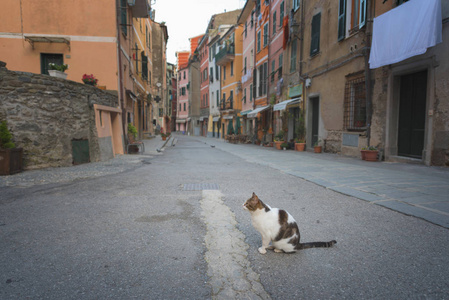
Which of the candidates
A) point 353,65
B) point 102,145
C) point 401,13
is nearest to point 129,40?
point 102,145

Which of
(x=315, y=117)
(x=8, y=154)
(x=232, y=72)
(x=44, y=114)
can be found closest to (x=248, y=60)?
(x=232, y=72)

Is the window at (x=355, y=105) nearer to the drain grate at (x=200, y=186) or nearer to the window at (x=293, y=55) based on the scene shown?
the window at (x=293, y=55)

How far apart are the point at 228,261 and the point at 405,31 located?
827 centimetres

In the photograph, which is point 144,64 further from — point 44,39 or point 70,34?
point 44,39

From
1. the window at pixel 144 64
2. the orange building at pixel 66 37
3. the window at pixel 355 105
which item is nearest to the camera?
the window at pixel 355 105

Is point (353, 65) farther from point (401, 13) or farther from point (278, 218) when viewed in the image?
point (278, 218)

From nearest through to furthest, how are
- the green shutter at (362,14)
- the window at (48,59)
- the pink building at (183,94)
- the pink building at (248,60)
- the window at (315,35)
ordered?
the green shutter at (362,14)
the window at (48,59)
the window at (315,35)
the pink building at (248,60)
the pink building at (183,94)

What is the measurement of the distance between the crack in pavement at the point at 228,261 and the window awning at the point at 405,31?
273 inches

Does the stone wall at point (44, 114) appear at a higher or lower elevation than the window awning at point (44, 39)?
lower

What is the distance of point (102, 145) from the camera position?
363 inches

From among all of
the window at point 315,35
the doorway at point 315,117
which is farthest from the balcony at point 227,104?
the window at point 315,35

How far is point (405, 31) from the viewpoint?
7699 millimetres

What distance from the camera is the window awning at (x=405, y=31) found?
6.93 metres

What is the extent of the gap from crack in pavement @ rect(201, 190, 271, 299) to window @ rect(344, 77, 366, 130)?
337 inches
